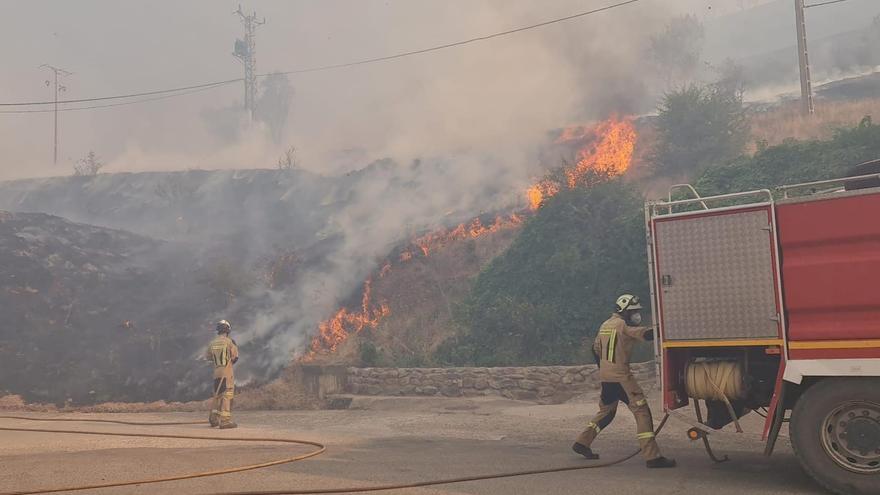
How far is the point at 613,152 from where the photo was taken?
90.0 feet

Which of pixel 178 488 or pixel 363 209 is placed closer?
pixel 178 488

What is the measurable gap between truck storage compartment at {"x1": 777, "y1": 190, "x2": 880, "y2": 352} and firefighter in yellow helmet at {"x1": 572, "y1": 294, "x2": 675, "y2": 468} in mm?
1513

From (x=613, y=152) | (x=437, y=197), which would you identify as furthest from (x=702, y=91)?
(x=437, y=197)

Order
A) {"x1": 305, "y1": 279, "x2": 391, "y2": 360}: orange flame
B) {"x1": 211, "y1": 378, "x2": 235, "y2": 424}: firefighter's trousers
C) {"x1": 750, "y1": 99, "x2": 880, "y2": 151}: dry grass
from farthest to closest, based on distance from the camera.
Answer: {"x1": 750, "y1": 99, "x2": 880, "y2": 151}: dry grass < {"x1": 305, "y1": 279, "x2": 391, "y2": 360}: orange flame < {"x1": 211, "y1": 378, "x2": 235, "y2": 424}: firefighter's trousers

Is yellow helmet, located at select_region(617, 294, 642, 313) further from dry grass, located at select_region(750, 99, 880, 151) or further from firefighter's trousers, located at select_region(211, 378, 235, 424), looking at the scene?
dry grass, located at select_region(750, 99, 880, 151)

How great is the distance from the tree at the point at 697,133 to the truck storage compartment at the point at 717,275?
1881 centimetres

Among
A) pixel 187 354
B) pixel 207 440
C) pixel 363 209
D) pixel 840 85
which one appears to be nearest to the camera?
pixel 207 440

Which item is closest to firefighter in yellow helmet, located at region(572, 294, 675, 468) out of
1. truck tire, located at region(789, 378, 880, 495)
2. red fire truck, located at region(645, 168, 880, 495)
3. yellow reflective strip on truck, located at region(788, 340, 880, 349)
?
red fire truck, located at region(645, 168, 880, 495)

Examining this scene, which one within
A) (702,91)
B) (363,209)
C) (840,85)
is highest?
(840,85)

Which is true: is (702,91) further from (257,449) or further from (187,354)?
(257,449)

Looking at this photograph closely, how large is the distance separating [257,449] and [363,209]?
67.9ft

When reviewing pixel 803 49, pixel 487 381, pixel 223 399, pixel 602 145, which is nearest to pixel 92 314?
pixel 223 399

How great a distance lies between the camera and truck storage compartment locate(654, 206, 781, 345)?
601 cm

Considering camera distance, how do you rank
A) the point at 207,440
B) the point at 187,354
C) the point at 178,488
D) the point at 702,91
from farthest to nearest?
the point at 702,91, the point at 187,354, the point at 207,440, the point at 178,488
